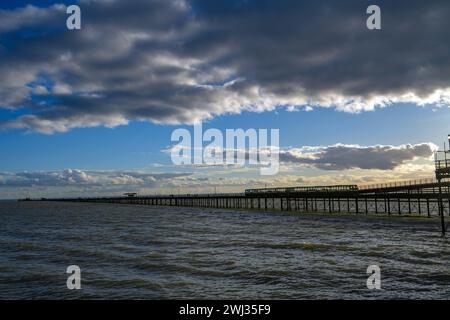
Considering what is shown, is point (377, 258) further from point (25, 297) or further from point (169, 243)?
point (25, 297)

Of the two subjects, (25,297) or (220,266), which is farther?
(220,266)

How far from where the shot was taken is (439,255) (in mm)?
22734

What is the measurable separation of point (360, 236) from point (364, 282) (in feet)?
56.9

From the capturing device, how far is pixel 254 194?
312 feet

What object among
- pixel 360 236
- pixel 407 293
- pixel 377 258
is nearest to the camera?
pixel 407 293

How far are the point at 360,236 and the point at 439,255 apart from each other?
10.1m
